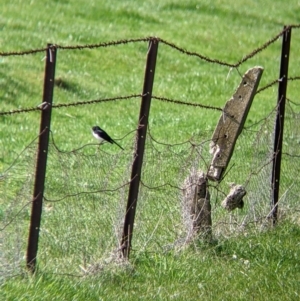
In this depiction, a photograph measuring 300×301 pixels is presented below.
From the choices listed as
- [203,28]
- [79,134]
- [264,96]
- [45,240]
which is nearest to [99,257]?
[45,240]

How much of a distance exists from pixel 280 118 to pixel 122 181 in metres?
1.68

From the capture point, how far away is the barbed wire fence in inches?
254

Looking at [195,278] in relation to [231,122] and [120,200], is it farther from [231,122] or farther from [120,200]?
[231,122]

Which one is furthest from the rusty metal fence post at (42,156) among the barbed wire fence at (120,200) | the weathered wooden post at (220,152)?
the weathered wooden post at (220,152)

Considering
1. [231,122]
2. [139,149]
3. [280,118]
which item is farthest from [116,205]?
[280,118]

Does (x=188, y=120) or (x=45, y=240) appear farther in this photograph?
(x=188, y=120)

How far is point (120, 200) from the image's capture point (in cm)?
682

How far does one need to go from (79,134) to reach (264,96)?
14.1ft

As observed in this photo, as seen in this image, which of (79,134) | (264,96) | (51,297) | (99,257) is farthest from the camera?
(264,96)

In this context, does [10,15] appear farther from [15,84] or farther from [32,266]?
[32,266]

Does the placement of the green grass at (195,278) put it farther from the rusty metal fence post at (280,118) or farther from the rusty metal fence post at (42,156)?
the rusty metal fence post at (280,118)

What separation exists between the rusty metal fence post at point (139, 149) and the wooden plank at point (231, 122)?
0.99 m

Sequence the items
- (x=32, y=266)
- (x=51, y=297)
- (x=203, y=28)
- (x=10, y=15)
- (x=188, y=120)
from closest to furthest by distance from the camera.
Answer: (x=51, y=297), (x=32, y=266), (x=188, y=120), (x=10, y=15), (x=203, y=28)

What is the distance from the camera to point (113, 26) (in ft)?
57.1
